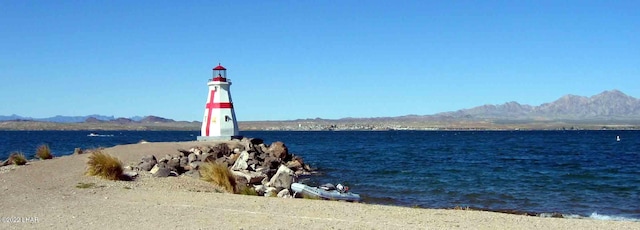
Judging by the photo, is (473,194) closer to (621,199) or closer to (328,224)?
(621,199)

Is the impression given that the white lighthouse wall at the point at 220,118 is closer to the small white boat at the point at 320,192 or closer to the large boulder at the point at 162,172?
the large boulder at the point at 162,172

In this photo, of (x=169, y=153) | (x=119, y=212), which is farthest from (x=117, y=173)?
(x=169, y=153)

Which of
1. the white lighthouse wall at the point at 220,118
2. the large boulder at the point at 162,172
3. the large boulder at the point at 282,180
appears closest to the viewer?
the large boulder at the point at 282,180

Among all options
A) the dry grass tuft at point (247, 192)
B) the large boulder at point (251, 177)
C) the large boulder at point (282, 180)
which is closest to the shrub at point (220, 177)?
the dry grass tuft at point (247, 192)

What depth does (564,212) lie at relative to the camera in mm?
16906

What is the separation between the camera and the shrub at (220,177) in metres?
16.9

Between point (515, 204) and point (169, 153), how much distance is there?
15186 mm

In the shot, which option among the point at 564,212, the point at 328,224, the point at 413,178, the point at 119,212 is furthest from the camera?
the point at 413,178

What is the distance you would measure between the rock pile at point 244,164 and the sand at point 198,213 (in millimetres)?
3053

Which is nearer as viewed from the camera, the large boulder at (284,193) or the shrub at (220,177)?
the large boulder at (284,193)

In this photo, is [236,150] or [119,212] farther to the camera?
[236,150]

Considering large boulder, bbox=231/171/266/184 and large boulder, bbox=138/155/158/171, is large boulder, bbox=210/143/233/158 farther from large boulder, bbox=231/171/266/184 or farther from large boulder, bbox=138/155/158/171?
large boulder, bbox=231/171/266/184

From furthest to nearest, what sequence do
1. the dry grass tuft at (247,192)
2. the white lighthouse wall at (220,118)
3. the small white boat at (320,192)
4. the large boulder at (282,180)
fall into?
the white lighthouse wall at (220,118) < the large boulder at (282,180) < the small white boat at (320,192) < the dry grass tuft at (247,192)

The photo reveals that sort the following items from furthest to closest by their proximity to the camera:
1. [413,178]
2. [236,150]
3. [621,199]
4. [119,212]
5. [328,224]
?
[236,150] < [413,178] < [621,199] < [119,212] < [328,224]
